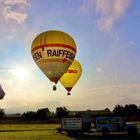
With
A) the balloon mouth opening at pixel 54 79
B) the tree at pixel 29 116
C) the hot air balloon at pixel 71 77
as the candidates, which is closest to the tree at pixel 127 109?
the tree at pixel 29 116

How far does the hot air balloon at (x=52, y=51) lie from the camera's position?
3872 cm

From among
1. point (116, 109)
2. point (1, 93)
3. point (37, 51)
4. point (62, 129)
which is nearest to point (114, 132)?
point (62, 129)

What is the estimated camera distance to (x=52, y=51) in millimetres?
38969

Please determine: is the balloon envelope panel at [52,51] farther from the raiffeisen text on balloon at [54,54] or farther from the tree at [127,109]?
the tree at [127,109]

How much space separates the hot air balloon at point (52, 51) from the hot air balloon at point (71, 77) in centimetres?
779

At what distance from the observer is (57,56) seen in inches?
1533

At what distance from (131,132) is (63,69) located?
1233 cm

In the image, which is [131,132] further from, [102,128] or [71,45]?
[71,45]

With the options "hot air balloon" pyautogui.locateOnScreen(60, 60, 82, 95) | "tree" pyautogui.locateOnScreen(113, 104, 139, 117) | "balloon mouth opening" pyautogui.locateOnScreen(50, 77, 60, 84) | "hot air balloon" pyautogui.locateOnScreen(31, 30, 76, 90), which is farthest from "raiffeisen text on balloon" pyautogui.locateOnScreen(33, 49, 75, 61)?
"tree" pyautogui.locateOnScreen(113, 104, 139, 117)

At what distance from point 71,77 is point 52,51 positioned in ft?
32.7

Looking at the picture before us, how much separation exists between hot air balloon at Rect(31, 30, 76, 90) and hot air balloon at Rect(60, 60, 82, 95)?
25.6 feet

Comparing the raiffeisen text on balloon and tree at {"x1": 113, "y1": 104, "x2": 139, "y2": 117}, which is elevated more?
tree at {"x1": 113, "y1": 104, "x2": 139, "y2": 117}

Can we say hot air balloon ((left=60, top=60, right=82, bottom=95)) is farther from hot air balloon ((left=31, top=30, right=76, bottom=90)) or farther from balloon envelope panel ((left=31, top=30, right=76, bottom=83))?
balloon envelope panel ((left=31, top=30, right=76, bottom=83))

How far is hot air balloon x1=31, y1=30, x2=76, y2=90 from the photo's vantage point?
38.7 metres
